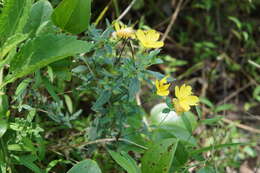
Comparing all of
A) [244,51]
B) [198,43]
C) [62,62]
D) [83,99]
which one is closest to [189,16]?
[198,43]

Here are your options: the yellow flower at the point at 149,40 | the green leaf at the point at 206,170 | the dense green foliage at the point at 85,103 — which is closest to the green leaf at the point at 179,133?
the dense green foliage at the point at 85,103

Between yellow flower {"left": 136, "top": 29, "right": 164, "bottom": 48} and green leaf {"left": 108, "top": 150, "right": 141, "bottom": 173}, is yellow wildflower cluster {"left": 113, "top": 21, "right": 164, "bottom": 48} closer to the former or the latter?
yellow flower {"left": 136, "top": 29, "right": 164, "bottom": 48}

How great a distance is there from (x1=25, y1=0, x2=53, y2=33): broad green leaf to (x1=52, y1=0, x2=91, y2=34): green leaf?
0.03 meters

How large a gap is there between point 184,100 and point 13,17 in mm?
528

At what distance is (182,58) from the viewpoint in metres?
2.34

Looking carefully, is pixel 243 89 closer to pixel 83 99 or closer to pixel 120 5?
pixel 120 5

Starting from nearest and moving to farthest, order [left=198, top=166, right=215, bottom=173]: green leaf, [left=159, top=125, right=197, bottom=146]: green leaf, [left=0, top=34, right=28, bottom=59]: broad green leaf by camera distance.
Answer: [left=0, top=34, right=28, bottom=59]: broad green leaf < [left=198, top=166, right=215, bottom=173]: green leaf < [left=159, top=125, right=197, bottom=146]: green leaf

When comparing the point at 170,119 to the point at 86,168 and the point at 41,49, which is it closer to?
the point at 86,168

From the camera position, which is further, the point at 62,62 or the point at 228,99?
the point at 228,99

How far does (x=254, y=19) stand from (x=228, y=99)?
0.59 m

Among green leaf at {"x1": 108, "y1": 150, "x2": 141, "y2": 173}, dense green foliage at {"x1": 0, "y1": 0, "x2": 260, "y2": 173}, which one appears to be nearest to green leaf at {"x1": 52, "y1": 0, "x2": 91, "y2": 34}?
dense green foliage at {"x1": 0, "y1": 0, "x2": 260, "y2": 173}

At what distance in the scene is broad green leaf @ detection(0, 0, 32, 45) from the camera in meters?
0.97

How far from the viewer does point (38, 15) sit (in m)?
1.05

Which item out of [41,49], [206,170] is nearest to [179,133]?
[206,170]
